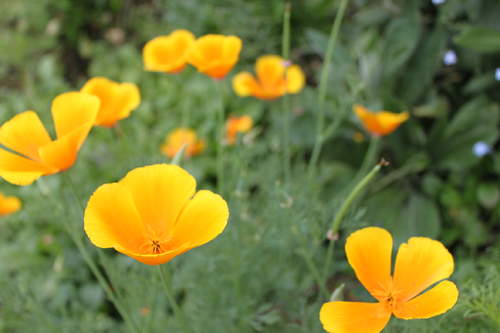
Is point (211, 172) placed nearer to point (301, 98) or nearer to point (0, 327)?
point (301, 98)

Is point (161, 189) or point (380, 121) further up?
point (161, 189)

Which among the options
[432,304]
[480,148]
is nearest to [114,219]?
[432,304]

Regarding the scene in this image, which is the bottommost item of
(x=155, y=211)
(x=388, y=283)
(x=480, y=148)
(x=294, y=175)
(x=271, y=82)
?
(x=294, y=175)

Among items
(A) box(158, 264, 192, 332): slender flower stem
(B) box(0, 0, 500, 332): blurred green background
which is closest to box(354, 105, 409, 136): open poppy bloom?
(B) box(0, 0, 500, 332): blurred green background

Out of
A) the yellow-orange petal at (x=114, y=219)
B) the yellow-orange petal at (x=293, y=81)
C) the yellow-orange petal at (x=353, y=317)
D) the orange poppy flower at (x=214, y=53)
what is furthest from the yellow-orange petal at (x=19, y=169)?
the yellow-orange petal at (x=293, y=81)

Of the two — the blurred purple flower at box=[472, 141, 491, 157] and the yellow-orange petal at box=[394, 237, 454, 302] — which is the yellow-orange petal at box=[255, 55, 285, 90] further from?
the yellow-orange petal at box=[394, 237, 454, 302]

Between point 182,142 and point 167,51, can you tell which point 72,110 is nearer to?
point 167,51
